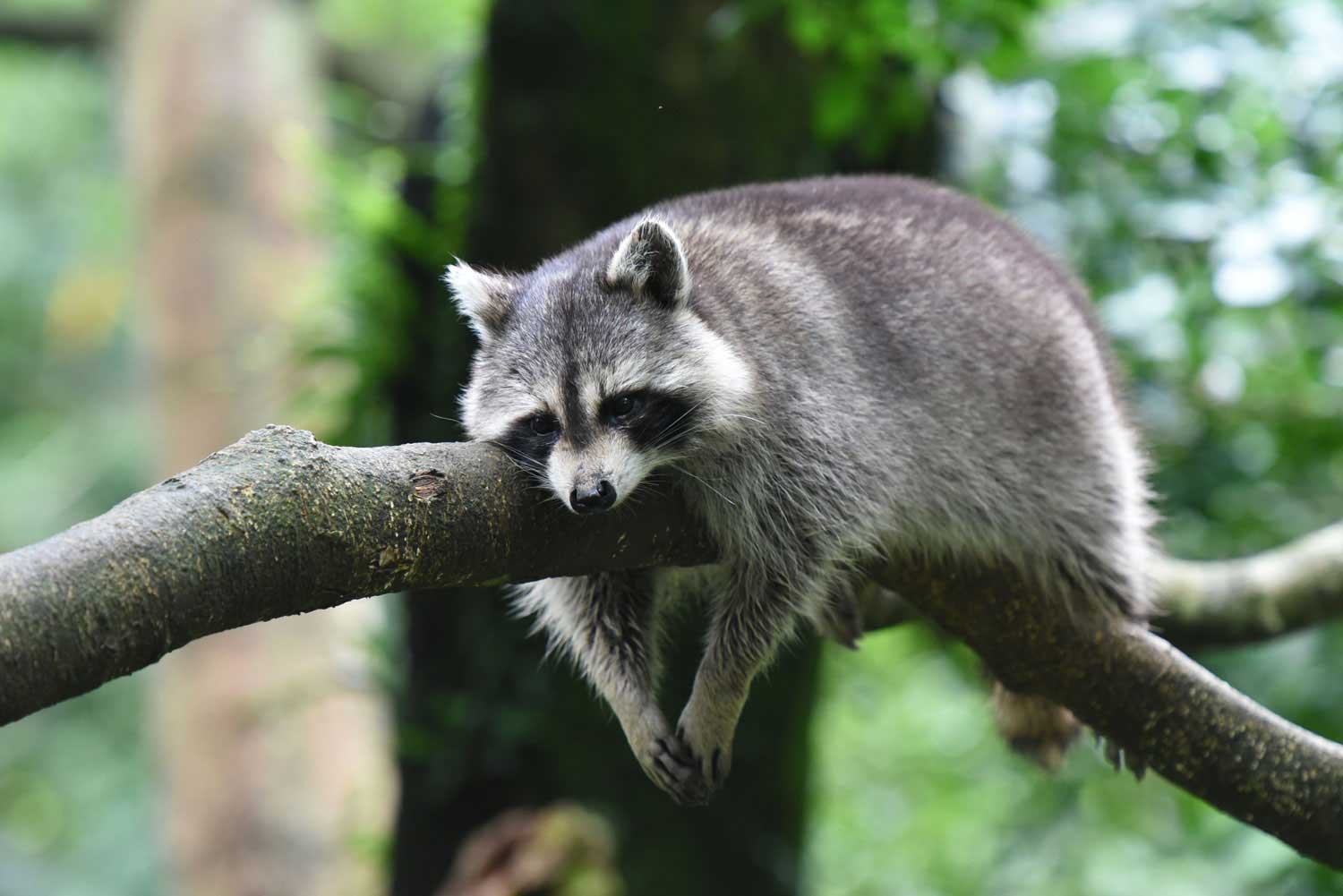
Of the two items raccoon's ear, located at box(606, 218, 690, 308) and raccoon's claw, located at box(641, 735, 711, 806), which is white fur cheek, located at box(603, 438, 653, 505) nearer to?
raccoon's ear, located at box(606, 218, 690, 308)

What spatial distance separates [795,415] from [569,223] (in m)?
2.37

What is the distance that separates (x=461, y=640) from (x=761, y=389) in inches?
105

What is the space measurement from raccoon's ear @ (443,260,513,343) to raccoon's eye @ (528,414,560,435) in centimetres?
36

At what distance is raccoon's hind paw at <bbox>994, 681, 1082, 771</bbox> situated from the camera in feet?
12.4

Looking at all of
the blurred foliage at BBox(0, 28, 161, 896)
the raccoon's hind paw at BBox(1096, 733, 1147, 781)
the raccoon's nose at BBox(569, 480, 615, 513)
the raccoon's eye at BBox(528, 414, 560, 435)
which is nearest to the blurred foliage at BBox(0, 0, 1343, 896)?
the raccoon's hind paw at BBox(1096, 733, 1147, 781)

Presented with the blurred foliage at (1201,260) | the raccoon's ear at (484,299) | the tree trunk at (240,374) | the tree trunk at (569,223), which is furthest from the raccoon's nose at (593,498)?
the tree trunk at (240,374)

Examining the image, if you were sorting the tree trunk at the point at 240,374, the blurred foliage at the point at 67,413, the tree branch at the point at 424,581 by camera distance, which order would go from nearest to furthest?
1. the tree branch at the point at 424,581
2. the tree trunk at the point at 240,374
3. the blurred foliage at the point at 67,413

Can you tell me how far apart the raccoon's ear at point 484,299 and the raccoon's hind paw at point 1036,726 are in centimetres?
169

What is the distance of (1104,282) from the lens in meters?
4.92

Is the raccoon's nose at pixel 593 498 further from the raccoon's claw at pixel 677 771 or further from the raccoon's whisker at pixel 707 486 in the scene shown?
the raccoon's claw at pixel 677 771

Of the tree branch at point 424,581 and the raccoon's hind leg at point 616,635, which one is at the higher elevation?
the tree branch at point 424,581

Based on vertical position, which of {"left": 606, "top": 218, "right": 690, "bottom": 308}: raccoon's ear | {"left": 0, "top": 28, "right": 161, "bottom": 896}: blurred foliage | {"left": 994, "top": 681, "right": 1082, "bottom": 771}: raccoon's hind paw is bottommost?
{"left": 0, "top": 28, "right": 161, "bottom": 896}: blurred foliage

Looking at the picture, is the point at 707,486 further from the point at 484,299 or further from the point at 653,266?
the point at 484,299

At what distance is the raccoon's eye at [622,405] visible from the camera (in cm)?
307
